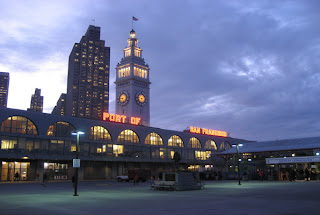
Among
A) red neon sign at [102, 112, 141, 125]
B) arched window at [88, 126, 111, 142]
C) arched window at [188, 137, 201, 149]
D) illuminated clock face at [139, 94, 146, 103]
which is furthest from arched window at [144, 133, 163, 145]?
illuminated clock face at [139, 94, 146, 103]

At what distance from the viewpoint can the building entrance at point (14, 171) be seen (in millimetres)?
63969

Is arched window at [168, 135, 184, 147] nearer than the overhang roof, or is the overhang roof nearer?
the overhang roof

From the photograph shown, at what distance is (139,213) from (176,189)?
55.4ft

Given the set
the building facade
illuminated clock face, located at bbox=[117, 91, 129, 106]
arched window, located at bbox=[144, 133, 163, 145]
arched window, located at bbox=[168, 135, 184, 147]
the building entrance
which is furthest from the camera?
illuminated clock face, located at bbox=[117, 91, 129, 106]

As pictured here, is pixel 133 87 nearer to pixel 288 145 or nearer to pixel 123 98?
pixel 123 98

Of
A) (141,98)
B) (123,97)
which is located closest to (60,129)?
(123,97)

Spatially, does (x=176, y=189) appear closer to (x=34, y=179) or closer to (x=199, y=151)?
(x=34, y=179)

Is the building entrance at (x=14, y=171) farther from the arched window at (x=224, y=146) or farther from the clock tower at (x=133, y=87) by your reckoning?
the arched window at (x=224, y=146)

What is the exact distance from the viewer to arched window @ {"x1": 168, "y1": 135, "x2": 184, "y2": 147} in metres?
94.6

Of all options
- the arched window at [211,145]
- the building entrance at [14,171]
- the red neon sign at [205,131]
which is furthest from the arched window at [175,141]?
the building entrance at [14,171]

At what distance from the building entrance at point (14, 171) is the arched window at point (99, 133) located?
15.4m

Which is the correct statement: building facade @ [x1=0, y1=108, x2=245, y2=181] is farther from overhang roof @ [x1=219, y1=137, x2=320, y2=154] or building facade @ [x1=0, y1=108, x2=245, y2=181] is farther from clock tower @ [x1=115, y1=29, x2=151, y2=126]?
clock tower @ [x1=115, y1=29, x2=151, y2=126]

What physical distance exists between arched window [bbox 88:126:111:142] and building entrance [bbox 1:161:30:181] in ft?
50.6

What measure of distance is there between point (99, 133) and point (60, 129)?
10.7m
